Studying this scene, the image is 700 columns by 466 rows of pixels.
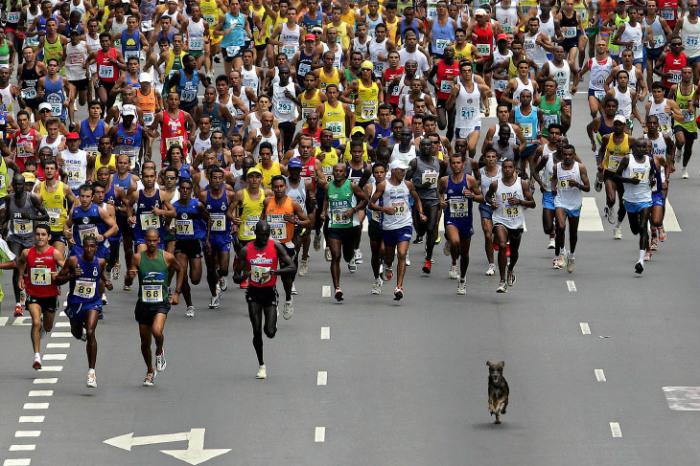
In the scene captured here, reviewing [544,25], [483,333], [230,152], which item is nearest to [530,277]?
[483,333]

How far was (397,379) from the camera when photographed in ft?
78.3

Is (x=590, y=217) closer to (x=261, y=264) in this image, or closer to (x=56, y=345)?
(x=261, y=264)

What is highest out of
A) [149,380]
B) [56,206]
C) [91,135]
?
[91,135]

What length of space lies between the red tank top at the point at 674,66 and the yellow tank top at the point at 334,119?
308 inches

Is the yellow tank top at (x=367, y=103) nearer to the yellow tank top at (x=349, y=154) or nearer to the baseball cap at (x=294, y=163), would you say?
the yellow tank top at (x=349, y=154)

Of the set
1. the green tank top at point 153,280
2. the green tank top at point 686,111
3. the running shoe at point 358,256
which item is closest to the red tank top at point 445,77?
the green tank top at point 686,111

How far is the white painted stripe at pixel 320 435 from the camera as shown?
850 inches

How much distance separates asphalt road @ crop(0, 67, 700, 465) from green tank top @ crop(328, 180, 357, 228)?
115cm

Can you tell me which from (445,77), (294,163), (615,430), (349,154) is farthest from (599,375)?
(445,77)

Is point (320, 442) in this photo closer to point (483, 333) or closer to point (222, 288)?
point (483, 333)

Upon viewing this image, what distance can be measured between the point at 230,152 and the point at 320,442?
964 cm

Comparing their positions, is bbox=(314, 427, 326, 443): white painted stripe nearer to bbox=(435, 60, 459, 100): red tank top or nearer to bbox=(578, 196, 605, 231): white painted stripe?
bbox=(578, 196, 605, 231): white painted stripe

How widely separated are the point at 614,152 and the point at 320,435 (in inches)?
414

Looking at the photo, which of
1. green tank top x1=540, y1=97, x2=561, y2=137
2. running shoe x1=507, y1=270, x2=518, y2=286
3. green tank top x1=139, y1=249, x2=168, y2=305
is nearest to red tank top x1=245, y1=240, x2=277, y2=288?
green tank top x1=139, y1=249, x2=168, y2=305
